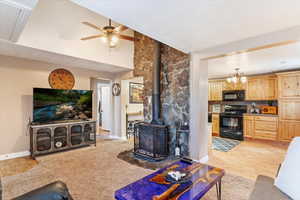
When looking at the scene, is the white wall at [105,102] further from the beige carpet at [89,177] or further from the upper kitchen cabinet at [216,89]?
the upper kitchen cabinet at [216,89]

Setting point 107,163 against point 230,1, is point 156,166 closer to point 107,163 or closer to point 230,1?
point 107,163

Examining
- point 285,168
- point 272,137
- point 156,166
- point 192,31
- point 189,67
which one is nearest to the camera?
point 285,168

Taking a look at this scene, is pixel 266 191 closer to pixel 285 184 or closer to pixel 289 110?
pixel 285 184

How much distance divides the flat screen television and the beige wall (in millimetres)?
423

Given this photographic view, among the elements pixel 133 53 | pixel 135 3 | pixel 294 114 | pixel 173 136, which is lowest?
pixel 173 136

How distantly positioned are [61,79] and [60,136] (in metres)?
1.71

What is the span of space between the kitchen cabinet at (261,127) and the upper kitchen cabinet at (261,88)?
722 mm

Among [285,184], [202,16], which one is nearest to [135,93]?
[202,16]

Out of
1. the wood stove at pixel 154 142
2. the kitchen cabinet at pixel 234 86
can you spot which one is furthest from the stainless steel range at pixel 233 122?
the wood stove at pixel 154 142

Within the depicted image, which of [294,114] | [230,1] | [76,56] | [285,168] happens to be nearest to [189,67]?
[230,1]

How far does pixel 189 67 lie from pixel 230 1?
6.07 feet

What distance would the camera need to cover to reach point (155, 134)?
3.61 m

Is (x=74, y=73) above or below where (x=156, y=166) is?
above

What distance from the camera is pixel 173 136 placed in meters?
3.80
